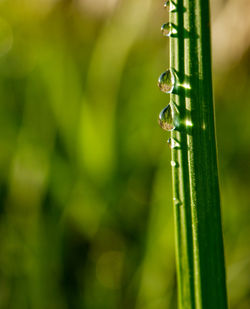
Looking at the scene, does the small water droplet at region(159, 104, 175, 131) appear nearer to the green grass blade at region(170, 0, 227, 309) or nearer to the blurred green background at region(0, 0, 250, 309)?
the green grass blade at region(170, 0, 227, 309)

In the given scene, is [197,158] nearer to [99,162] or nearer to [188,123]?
[188,123]

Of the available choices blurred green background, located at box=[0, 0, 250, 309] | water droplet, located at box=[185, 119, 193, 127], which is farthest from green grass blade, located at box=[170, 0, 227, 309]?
blurred green background, located at box=[0, 0, 250, 309]

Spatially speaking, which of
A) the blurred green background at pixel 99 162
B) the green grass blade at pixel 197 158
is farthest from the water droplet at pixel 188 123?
the blurred green background at pixel 99 162

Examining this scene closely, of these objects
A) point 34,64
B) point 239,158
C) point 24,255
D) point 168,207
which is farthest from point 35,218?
point 239,158

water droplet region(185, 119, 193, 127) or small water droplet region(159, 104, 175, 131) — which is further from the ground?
small water droplet region(159, 104, 175, 131)


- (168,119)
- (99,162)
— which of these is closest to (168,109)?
(168,119)

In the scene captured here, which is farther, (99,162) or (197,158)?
(99,162)

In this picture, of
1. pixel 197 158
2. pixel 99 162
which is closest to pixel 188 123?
pixel 197 158

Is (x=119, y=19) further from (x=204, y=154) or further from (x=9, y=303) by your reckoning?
Answer: (x=204, y=154)

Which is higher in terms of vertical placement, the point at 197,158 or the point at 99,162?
the point at 99,162
